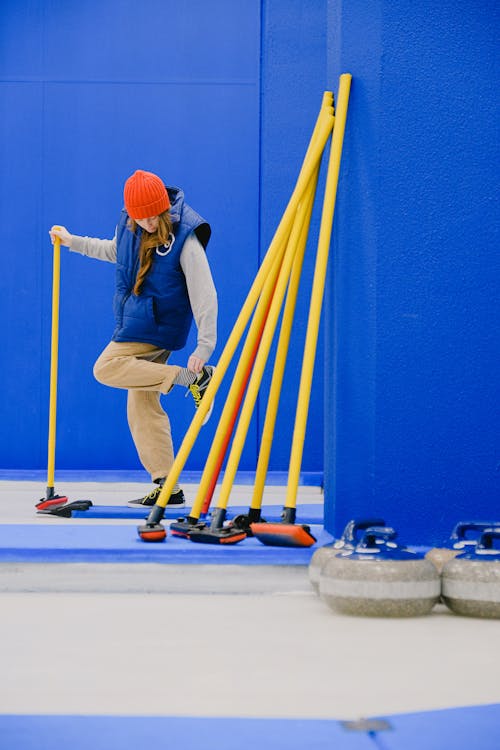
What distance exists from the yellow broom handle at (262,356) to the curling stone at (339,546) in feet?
1.35

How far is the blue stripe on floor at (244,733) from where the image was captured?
137cm

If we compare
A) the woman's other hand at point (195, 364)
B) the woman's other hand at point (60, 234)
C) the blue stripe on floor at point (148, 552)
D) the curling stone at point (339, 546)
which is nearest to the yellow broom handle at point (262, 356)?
the blue stripe on floor at point (148, 552)

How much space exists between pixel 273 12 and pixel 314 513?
3699mm

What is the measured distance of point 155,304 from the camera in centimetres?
396

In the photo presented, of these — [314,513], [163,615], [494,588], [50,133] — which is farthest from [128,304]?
[50,133]

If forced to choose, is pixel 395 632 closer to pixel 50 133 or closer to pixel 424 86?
pixel 424 86

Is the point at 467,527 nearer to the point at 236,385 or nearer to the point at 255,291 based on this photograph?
the point at 236,385

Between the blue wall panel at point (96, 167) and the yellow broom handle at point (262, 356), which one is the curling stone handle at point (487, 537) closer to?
the yellow broom handle at point (262, 356)

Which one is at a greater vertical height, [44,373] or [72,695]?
[44,373]

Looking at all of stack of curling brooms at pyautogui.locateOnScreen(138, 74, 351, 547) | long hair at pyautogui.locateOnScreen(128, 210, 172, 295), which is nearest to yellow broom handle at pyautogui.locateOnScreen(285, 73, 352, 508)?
stack of curling brooms at pyautogui.locateOnScreen(138, 74, 351, 547)

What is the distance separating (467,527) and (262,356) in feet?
2.56

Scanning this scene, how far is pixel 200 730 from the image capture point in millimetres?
1444

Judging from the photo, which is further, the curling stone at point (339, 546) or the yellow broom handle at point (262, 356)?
the yellow broom handle at point (262, 356)

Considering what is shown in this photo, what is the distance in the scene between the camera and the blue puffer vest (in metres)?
3.86
